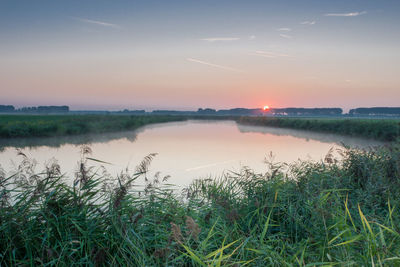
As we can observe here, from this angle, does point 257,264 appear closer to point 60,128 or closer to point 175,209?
point 175,209

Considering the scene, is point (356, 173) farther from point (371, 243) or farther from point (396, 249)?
point (371, 243)

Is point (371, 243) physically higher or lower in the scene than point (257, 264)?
higher

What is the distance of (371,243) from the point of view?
262cm

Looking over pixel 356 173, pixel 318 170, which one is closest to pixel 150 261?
pixel 318 170

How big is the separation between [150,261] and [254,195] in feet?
8.36

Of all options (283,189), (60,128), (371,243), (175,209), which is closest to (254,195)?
(283,189)

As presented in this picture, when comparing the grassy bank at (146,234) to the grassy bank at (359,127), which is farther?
the grassy bank at (359,127)

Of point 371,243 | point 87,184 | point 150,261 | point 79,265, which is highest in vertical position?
point 87,184

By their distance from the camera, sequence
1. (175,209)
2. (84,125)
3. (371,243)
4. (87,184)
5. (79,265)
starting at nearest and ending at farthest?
(371,243)
(79,265)
(87,184)
(175,209)
(84,125)

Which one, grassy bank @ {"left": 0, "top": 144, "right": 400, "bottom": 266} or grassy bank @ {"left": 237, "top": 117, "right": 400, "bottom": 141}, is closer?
grassy bank @ {"left": 0, "top": 144, "right": 400, "bottom": 266}

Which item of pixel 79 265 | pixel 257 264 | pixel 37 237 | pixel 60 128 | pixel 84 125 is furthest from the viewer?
pixel 84 125

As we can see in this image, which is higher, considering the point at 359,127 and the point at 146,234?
the point at 359,127

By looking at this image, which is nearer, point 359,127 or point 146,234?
point 146,234

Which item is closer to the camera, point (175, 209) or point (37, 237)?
point (37, 237)
